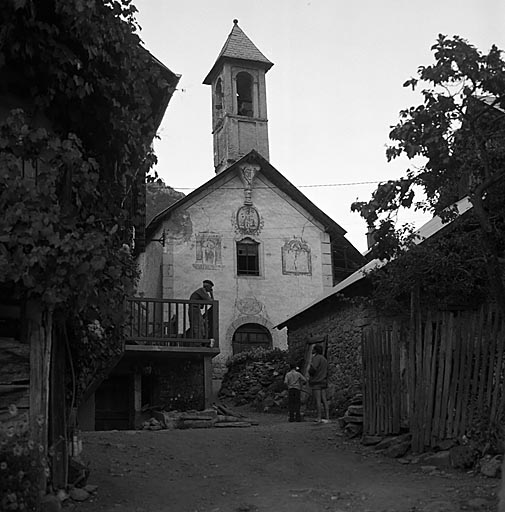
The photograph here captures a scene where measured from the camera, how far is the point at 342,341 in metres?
19.0

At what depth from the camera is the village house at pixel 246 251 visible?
25.8 metres

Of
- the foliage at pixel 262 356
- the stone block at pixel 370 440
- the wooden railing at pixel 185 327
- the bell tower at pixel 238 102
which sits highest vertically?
the bell tower at pixel 238 102

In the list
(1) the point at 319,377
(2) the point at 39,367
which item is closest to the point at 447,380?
(2) the point at 39,367

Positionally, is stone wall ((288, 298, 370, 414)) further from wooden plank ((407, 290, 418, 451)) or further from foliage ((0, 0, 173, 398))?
foliage ((0, 0, 173, 398))

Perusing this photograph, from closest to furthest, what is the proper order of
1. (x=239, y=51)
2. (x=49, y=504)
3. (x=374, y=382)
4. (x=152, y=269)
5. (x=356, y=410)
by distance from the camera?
(x=49, y=504) → (x=374, y=382) → (x=356, y=410) → (x=152, y=269) → (x=239, y=51)

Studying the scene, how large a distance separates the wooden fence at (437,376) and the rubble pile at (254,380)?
1037 cm

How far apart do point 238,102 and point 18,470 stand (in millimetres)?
26466

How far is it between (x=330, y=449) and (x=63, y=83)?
6576mm

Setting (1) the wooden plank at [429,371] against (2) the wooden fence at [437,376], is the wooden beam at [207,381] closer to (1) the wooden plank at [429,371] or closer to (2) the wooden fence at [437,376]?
(2) the wooden fence at [437,376]

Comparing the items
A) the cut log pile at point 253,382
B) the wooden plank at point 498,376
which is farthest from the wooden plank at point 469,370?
the cut log pile at point 253,382

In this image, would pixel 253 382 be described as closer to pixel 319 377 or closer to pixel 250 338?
pixel 250 338

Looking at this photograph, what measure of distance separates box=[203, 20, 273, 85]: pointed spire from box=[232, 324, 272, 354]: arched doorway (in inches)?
454

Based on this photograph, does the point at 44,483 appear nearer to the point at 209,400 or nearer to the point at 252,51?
the point at 209,400

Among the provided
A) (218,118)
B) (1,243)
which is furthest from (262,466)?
(218,118)
